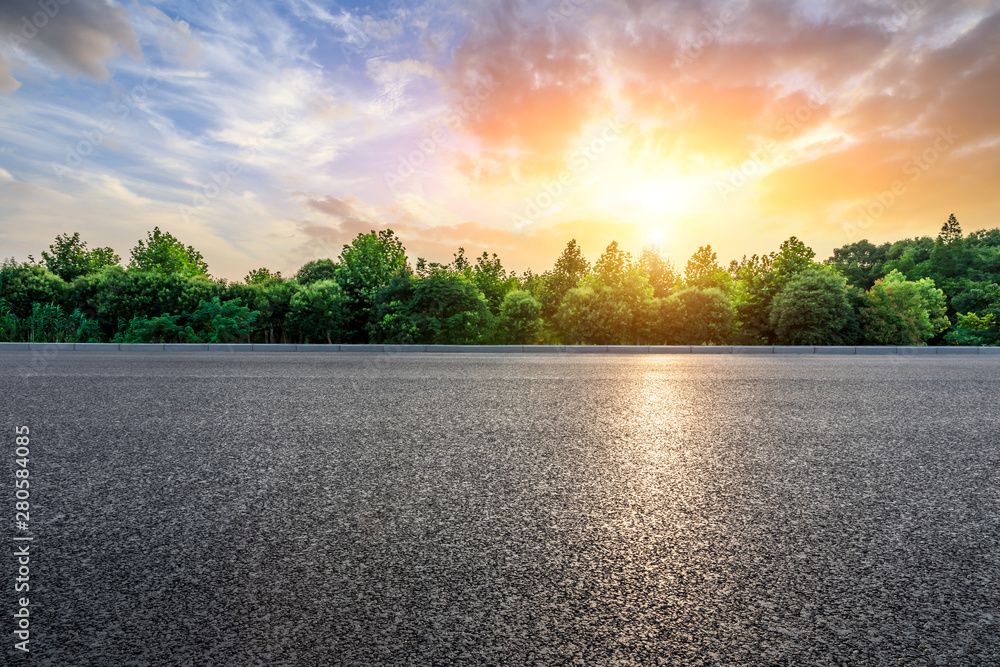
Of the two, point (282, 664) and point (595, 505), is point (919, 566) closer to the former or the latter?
point (595, 505)

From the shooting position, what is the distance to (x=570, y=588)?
6.97 feet

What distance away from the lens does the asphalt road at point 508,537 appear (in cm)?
181

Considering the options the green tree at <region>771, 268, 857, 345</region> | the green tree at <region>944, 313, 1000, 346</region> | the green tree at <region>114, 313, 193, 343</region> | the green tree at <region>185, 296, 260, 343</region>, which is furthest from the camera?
the green tree at <region>944, 313, 1000, 346</region>

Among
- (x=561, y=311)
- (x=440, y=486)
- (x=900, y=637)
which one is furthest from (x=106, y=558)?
(x=561, y=311)

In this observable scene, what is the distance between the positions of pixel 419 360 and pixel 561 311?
24.3ft

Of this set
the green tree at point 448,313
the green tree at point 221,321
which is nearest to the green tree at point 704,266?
the green tree at point 448,313

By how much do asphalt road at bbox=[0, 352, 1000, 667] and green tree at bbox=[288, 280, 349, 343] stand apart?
12558 millimetres

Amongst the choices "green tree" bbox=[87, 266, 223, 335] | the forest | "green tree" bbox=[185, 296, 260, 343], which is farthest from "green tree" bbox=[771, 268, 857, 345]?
"green tree" bbox=[87, 266, 223, 335]

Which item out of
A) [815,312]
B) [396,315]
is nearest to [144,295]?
[396,315]

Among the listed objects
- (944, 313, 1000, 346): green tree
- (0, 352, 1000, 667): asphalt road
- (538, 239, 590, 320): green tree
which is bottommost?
(0, 352, 1000, 667): asphalt road

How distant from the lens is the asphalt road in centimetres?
181

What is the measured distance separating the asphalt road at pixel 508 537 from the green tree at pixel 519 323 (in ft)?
A: 41.5

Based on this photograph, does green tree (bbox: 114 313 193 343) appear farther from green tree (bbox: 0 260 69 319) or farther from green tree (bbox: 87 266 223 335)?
green tree (bbox: 0 260 69 319)

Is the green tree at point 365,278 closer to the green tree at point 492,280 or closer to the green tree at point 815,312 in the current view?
the green tree at point 492,280
